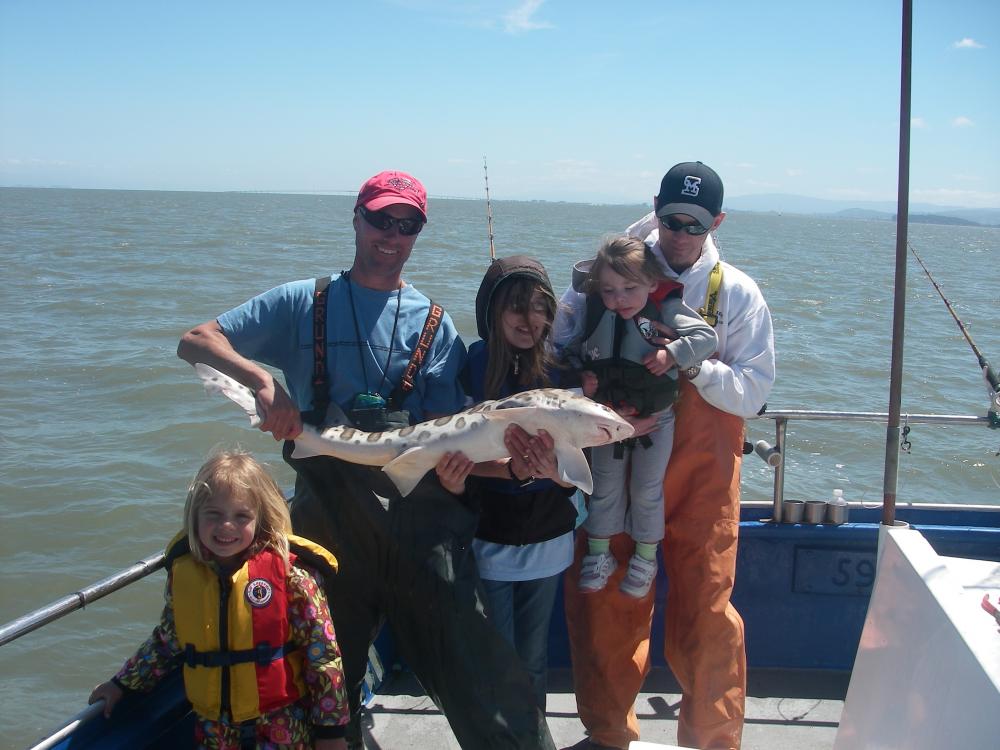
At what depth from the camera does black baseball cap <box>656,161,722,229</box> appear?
3.41m

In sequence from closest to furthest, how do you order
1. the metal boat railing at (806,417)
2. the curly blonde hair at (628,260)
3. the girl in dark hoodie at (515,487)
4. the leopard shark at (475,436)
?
the leopard shark at (475,436) → the girl in dark hoodie at (515,487) → the curly blonde hair at (628,260) → the metal boat railing at (806,417)

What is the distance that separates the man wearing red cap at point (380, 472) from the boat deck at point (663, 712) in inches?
32.1

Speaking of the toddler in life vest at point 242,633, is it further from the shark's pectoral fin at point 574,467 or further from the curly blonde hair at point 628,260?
the curly blonde hair at point 628,260

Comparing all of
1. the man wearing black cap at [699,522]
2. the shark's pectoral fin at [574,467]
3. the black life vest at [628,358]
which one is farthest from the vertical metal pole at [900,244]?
the shark's pectoral fin at [574,467]

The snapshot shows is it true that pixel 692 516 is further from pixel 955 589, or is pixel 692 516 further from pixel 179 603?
pixel 179 603

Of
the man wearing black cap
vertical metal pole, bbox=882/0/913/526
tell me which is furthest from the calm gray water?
vertical metal pole, bbox=882/0/913/526

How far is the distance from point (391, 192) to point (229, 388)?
3.26 ft

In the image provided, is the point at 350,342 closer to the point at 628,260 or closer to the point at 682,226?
the point at 628,260

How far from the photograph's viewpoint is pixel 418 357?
10.4 ft

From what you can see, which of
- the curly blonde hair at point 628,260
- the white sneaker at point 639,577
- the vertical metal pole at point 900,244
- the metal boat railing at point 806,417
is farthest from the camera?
the metal boat railing at point 806,417

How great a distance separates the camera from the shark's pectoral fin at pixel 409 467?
2980 millimetres

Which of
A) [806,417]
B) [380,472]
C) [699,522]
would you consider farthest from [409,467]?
[806,417]

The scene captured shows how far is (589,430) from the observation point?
2975 mm

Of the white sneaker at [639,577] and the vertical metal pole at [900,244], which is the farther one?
the white sneaker at [639,577]
